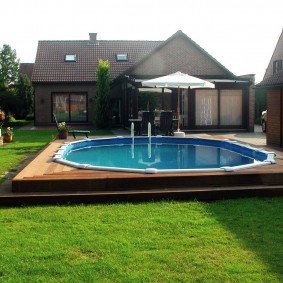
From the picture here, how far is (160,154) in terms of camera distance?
567 inches

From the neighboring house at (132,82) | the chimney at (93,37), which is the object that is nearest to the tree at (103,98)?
the neighboring house at (132,82)

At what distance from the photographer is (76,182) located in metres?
7.77

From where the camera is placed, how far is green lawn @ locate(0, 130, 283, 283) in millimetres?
4531

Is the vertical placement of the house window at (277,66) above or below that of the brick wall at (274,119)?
above

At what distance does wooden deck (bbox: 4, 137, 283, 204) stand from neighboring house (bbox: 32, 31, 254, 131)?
43.1ft

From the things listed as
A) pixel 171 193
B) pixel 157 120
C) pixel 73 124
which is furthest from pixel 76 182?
pixel 73 124

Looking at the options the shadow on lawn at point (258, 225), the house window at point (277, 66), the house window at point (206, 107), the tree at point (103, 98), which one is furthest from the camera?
the house window at point (277, 66)

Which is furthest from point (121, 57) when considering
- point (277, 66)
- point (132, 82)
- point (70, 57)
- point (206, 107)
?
point (277, 66)

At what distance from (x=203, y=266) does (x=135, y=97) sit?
61.7ft

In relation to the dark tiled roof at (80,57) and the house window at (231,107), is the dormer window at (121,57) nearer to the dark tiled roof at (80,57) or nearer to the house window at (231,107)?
the dark tiled roof at (80,57)

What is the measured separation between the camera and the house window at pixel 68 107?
101ft

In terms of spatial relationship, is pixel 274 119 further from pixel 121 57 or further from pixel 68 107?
pixel 121 57

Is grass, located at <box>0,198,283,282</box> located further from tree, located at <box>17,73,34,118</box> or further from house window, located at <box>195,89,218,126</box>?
tree, located at <box>17,73,34,118</box>

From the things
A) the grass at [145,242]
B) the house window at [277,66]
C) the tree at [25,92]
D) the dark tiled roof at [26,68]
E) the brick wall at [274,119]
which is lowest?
the grass at [145,242]
